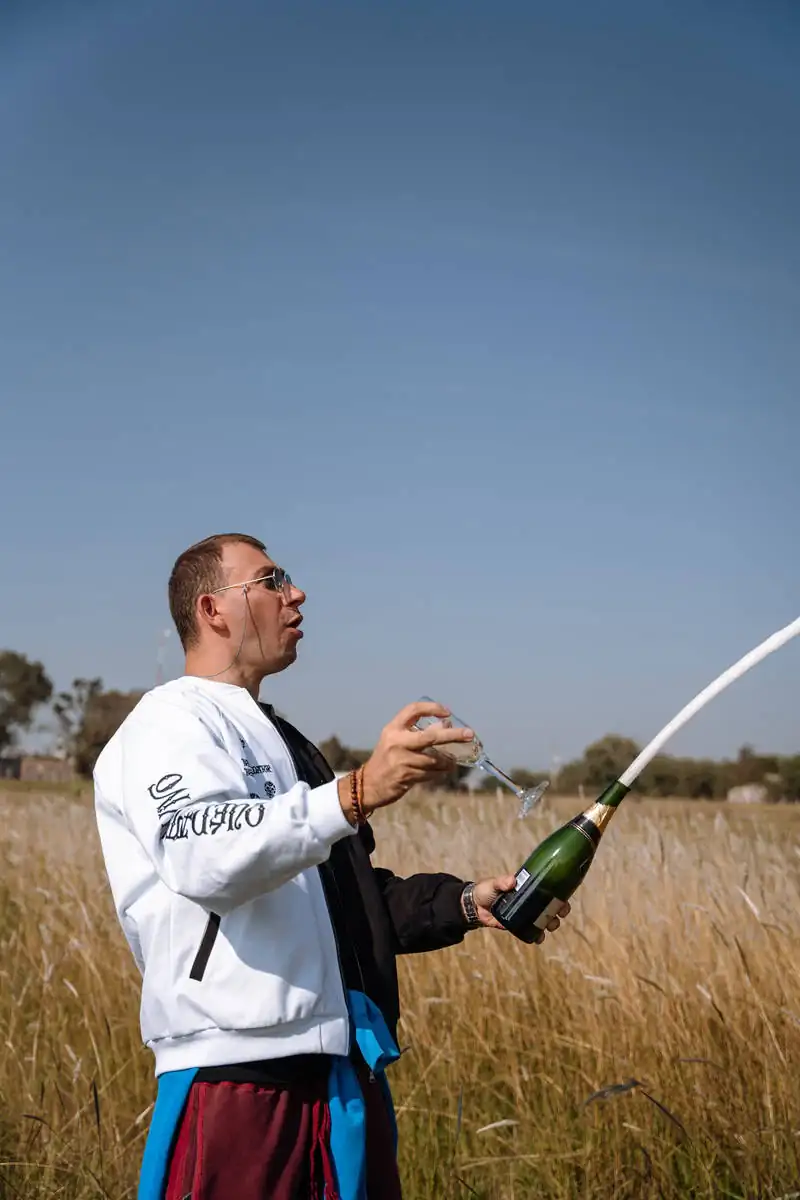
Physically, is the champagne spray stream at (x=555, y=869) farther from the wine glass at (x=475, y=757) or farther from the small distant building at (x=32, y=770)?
the small distant building at (x=32, y=770)

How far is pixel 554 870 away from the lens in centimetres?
271

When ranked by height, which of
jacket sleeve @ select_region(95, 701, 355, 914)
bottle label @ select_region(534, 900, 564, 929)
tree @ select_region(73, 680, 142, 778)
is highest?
tree @ select_region(73, 680, 142, 778)

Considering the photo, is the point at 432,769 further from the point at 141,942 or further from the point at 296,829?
the point at 141,942

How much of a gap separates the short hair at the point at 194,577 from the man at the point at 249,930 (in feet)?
0.24

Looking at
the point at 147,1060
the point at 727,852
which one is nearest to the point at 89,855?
the point at 147,1060

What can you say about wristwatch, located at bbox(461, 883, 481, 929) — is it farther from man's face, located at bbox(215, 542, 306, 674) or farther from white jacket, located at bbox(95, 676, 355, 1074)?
man's face, located at bbox(215, 542, 306, 674)

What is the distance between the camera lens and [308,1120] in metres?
2.62

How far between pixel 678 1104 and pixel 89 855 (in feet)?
16.7

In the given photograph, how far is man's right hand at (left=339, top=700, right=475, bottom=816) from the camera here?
2.27m

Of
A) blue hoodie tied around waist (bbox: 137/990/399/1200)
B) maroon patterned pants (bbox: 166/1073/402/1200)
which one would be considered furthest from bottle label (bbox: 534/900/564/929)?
maroon patterned pants (bbox: 166/1073/402/1200)

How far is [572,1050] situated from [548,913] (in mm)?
2434

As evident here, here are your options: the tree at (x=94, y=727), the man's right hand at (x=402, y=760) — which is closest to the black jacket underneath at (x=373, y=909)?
the man's right hand at (x=402, y=760)

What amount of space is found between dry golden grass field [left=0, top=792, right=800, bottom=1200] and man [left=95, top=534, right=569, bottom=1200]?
3.55 feet

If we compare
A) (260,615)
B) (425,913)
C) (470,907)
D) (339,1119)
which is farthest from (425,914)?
(260,615)
